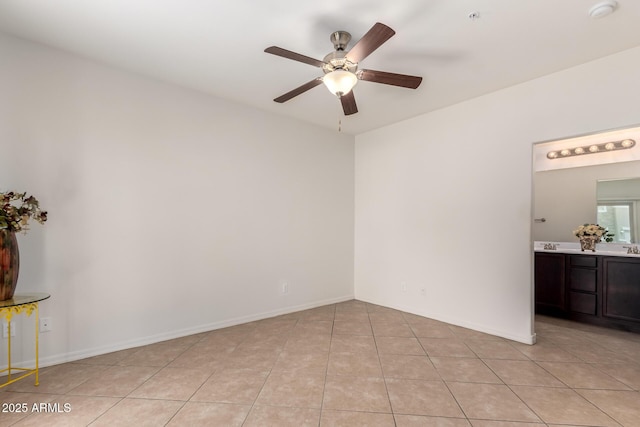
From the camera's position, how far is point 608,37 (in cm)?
227

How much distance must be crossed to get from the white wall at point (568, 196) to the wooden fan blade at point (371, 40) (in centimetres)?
368

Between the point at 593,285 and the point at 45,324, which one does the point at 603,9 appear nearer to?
the point at 593,285

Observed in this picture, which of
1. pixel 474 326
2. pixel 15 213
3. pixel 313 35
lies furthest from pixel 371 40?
pixel 474 326

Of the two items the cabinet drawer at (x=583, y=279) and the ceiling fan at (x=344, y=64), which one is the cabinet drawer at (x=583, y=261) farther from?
the ceiling fan at (x=344, y=64)

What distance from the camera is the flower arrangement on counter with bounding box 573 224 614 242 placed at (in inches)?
150

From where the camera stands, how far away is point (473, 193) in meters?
3.37

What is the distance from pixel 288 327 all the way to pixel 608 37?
12.3ft

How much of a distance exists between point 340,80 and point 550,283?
12.3ft

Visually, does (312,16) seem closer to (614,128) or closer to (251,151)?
(251,151)

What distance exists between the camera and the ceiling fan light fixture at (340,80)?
2053 millimetres

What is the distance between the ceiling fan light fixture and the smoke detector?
157 centimetres

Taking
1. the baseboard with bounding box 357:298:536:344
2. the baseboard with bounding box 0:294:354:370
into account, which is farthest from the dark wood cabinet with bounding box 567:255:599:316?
the baseboard with bounding box 0:294:354:370

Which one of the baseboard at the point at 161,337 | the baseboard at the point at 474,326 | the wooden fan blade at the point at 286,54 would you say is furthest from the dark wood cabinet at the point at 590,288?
the wooden fan blade at the point at 286,54

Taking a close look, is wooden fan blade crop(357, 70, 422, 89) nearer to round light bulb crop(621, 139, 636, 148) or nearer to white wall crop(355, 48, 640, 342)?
white wall crop(355, 48, 640, 342)
